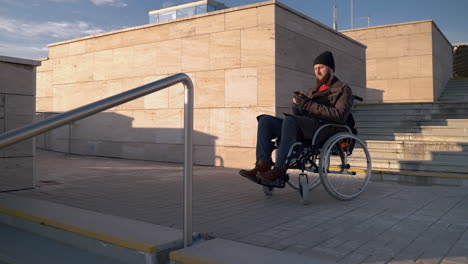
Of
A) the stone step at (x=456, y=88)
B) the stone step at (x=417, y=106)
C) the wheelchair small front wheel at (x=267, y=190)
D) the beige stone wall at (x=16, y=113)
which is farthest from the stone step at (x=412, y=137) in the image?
the stone step at (x=456, y=88)

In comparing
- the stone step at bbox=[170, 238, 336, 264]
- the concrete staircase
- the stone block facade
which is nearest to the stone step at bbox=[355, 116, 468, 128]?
the concrete staircase

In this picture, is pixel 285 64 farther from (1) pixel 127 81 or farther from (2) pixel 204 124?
(1) pixel 127 81

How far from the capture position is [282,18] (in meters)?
7.06

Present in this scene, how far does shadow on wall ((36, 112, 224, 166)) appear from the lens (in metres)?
7.60

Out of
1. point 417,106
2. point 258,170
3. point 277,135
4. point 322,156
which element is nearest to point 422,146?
point 417,106

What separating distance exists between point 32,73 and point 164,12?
39.9m

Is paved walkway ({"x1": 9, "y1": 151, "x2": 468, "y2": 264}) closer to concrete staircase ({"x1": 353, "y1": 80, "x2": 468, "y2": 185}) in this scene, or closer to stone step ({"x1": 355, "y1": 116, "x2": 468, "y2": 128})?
concrete staircase ({"x1": 353, "y1": 80, "x2": 468, "y2": 185})

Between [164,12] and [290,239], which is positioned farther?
[164,12]

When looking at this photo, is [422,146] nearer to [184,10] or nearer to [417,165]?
[417,165]

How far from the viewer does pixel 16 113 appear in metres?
4.60

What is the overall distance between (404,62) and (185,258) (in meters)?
15.1

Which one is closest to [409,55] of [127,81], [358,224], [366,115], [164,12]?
[366,115]

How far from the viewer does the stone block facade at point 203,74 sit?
700 centimetres

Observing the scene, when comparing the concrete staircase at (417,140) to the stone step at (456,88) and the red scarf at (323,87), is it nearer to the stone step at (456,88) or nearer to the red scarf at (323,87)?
the red scarf at (323,87)
